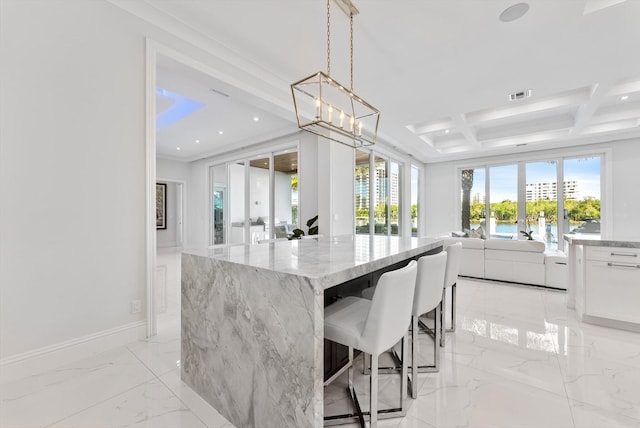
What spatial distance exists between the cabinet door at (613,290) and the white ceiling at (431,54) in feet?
7.35

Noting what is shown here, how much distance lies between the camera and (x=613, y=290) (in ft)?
9.31

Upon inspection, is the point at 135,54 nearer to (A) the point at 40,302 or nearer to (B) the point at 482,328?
(A) the point at 40,302

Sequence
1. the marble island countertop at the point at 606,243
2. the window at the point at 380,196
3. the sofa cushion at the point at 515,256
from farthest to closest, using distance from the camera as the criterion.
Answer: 1. the window at the point at 380,196
2. the sofa cushion at the point at 515,256
3. the marble island countertop at the point at 606,243

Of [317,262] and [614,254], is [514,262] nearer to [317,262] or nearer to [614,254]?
[614,254]

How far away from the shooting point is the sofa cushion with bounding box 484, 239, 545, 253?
4.34 metres

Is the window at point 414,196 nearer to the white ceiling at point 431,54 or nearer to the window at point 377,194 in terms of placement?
the window at point 377,194

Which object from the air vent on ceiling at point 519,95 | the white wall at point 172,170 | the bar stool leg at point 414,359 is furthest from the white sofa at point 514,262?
the white wall at point 172,170

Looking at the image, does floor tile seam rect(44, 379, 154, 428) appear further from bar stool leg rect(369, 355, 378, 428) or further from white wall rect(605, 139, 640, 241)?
white wall rect(605, 139, 640, 241)

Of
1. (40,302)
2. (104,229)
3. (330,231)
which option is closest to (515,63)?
(330,231)

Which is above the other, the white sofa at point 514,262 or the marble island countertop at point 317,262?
the marble island countertop at point 317,262

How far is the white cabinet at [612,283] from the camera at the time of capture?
2742 millimetres

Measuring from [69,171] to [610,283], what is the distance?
501 cm

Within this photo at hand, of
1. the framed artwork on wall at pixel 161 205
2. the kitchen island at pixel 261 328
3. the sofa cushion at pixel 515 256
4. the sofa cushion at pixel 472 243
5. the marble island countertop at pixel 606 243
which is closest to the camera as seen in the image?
the kitchen island at pixel 261 328

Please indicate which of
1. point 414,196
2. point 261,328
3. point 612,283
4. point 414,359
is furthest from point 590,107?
point 261,328
